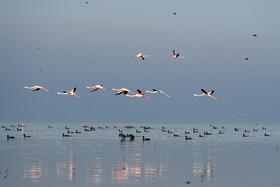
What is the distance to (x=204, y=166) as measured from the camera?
4966 cm

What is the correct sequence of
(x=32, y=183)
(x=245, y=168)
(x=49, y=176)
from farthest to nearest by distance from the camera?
(x=245, y=168) < (x=49, y=176) < (x=32, y=183)

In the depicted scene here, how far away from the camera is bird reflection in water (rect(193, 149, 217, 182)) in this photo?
43.1m

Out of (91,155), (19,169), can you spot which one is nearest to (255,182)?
(19,169)

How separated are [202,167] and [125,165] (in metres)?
7.20

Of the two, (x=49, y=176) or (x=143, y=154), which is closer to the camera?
(x=49, y=176)

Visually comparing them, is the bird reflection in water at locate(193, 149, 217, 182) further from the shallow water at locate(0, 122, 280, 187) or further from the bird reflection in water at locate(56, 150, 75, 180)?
the bird reflection in water at locate(56, 150, 75, 180)

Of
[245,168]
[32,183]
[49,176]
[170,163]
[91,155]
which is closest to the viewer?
[32,183]

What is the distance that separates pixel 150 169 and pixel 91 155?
15368 mm

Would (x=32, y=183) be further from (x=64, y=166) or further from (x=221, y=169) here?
(x=221, y=169)

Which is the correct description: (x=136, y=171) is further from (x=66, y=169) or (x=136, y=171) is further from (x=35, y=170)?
(x=35, y=170)

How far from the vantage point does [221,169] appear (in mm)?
47531

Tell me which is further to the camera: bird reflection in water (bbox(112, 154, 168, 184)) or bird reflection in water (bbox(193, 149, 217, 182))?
bird reflection in water (bbox(193, 149, 217, 182))

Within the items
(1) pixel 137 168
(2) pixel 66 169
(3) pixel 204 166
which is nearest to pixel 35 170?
(2) pixel 66 169

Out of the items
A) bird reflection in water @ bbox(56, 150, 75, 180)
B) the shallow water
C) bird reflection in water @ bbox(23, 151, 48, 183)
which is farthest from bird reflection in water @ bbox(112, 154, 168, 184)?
bird reflection in water @ bbox(23, 151, 48, 183)
